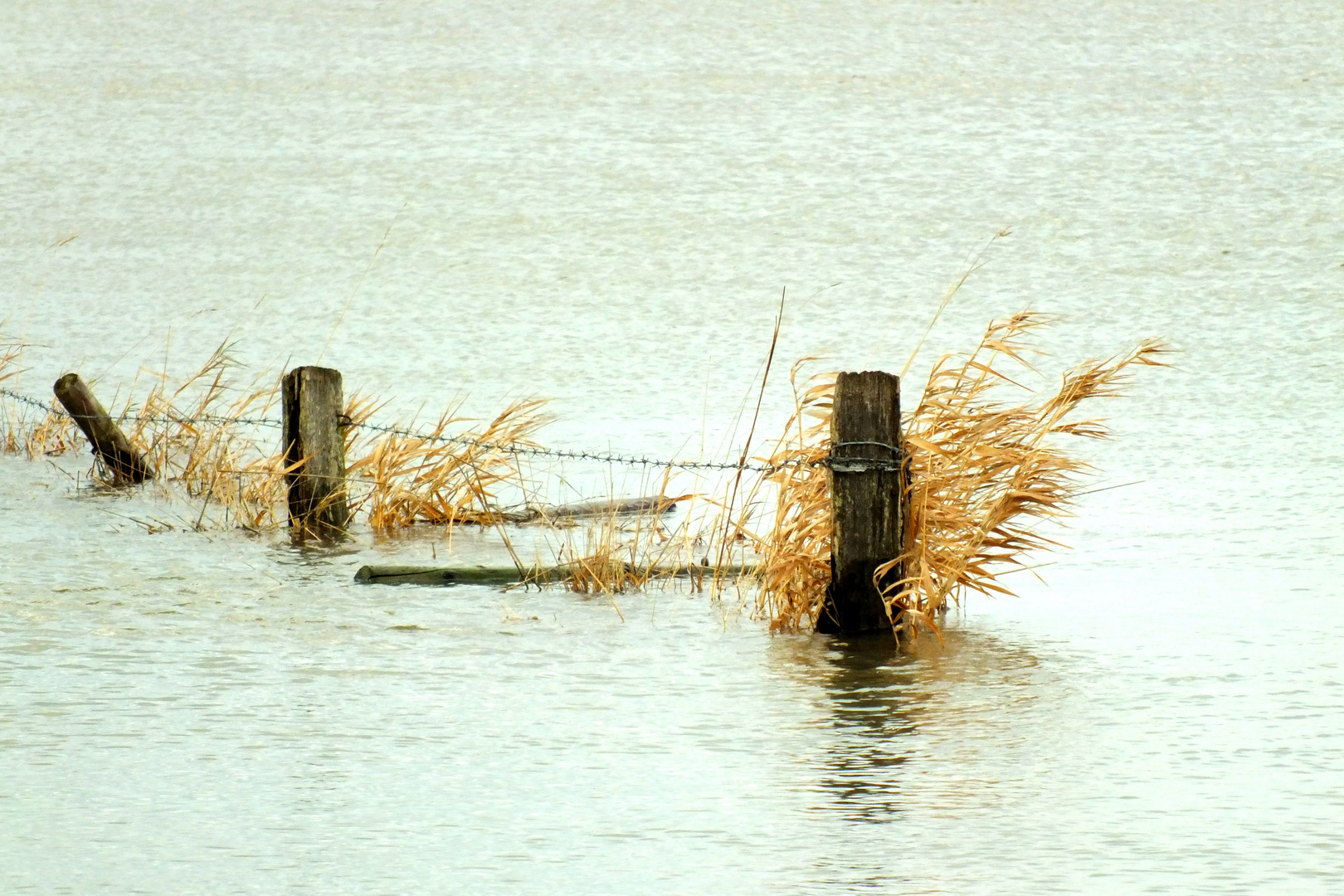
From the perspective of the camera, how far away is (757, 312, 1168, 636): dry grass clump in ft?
22.7

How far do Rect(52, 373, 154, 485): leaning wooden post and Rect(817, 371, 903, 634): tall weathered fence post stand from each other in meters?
5.19

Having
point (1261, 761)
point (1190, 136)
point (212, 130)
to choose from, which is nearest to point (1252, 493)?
point (1261, 761)

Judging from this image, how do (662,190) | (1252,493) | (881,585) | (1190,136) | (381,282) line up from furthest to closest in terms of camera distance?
(1190,136), (662,190), (381,282), (1252,493), (881,585)

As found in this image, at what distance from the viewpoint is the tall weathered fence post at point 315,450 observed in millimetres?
9133

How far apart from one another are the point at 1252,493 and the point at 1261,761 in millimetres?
5038

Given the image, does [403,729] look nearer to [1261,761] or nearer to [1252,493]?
[1261,761]

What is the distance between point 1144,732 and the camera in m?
5.50

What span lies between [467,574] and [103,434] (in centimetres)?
361

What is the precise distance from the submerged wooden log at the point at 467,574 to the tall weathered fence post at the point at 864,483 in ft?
3.49

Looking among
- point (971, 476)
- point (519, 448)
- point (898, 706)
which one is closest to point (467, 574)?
point (519, 448)

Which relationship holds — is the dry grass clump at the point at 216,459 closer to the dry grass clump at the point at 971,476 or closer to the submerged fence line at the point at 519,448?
the submerged fence line at the point at 519,448

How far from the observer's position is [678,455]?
11.0m

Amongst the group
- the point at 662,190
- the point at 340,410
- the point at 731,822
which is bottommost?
the point at 731,822

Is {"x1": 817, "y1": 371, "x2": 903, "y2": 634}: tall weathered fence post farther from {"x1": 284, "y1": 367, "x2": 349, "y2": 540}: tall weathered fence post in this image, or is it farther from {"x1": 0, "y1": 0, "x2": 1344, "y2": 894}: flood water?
{"x1": 284, "y1": 367, "x2": 349, "y2": 540}: tall weathered fence post
